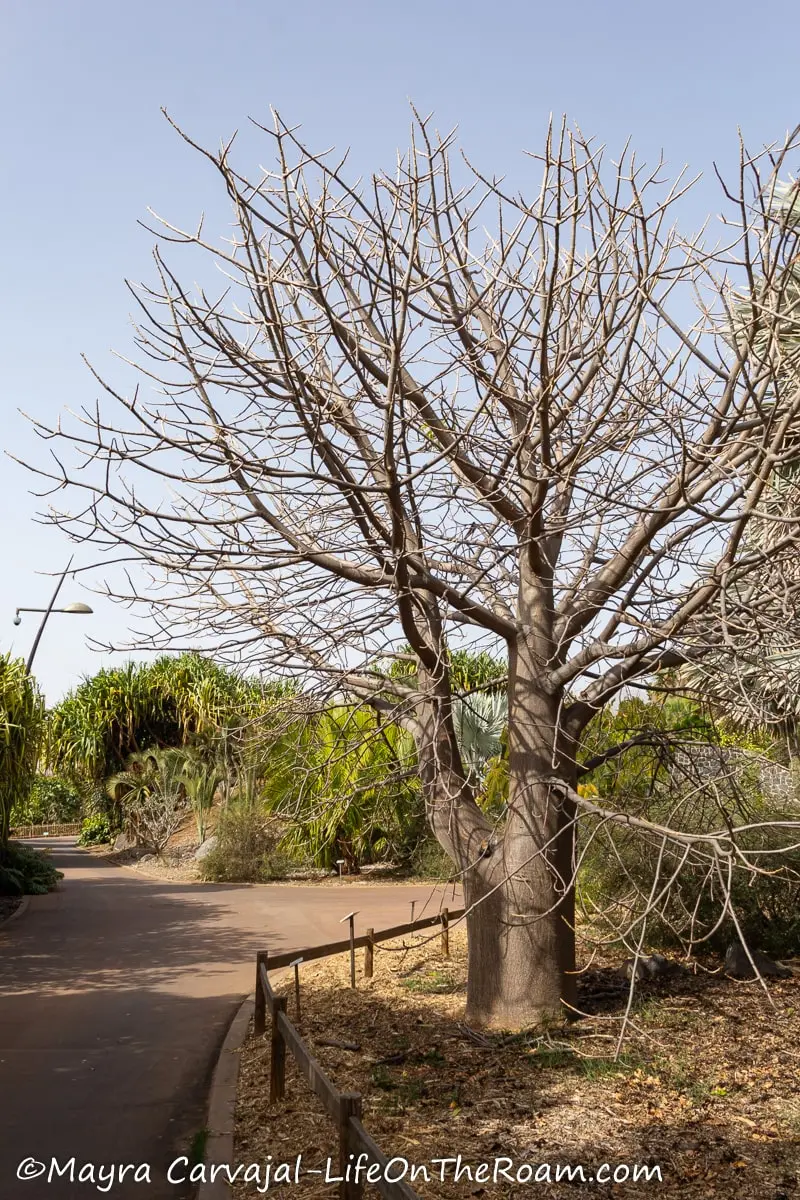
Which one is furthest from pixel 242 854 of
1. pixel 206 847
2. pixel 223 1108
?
pixel 223 1108

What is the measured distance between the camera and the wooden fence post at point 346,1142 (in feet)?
14.7

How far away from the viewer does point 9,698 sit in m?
17.5

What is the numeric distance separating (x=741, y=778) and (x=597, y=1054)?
15.8 feet

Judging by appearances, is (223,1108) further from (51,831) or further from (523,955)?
(51,831)

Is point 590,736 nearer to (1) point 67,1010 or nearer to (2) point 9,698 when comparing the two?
(1) point 67,1010

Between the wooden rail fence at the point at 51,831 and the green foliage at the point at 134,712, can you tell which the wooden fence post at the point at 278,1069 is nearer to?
the green foliage at the point at 134,712

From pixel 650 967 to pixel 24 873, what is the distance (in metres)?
13.7

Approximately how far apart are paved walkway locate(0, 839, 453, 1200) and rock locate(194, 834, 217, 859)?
3200 mm

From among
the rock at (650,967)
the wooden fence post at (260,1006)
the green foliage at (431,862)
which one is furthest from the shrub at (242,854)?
the wooden fence post at (260,1006)

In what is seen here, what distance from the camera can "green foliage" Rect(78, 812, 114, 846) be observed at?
34.3 m

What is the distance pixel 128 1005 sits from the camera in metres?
10.1

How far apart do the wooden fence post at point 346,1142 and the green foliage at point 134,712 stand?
93.6ft

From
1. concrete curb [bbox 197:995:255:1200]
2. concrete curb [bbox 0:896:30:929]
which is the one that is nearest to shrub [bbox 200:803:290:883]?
concrete curb [bbox 0:896:30:929]

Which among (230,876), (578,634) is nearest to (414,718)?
(578,634)
